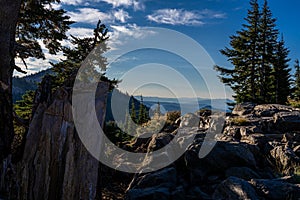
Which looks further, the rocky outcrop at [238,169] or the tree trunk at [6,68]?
the rocky outcrop at [238,169]

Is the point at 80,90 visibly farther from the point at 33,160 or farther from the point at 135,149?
the point at 135,149

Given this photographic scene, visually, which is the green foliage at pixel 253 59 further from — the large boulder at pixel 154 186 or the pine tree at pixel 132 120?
the large boulder at pixel 154 186

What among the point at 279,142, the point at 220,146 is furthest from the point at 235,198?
the point at 279,142

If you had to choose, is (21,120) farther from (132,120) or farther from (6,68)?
(132,120)

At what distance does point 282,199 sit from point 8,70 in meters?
5.85

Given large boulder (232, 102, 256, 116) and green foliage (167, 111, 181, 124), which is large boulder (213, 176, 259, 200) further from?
green foliage (167, 111, 181, 124)

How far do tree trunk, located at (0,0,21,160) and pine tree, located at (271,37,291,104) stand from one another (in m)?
29.3

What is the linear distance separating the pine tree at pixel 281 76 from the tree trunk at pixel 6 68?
96.2 feet

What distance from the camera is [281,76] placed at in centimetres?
3000

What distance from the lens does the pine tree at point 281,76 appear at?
2918 centimetres

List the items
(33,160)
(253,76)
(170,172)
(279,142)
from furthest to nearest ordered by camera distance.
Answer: (253,76) → (279,142) → (170,172) → (33,160)

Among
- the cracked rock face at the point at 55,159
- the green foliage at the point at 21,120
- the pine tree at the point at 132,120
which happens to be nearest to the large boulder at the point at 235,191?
the cracked rock face at the point at 55,159

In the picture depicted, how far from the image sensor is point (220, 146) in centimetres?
772

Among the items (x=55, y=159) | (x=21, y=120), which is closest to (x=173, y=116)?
(x=21, y=120)
